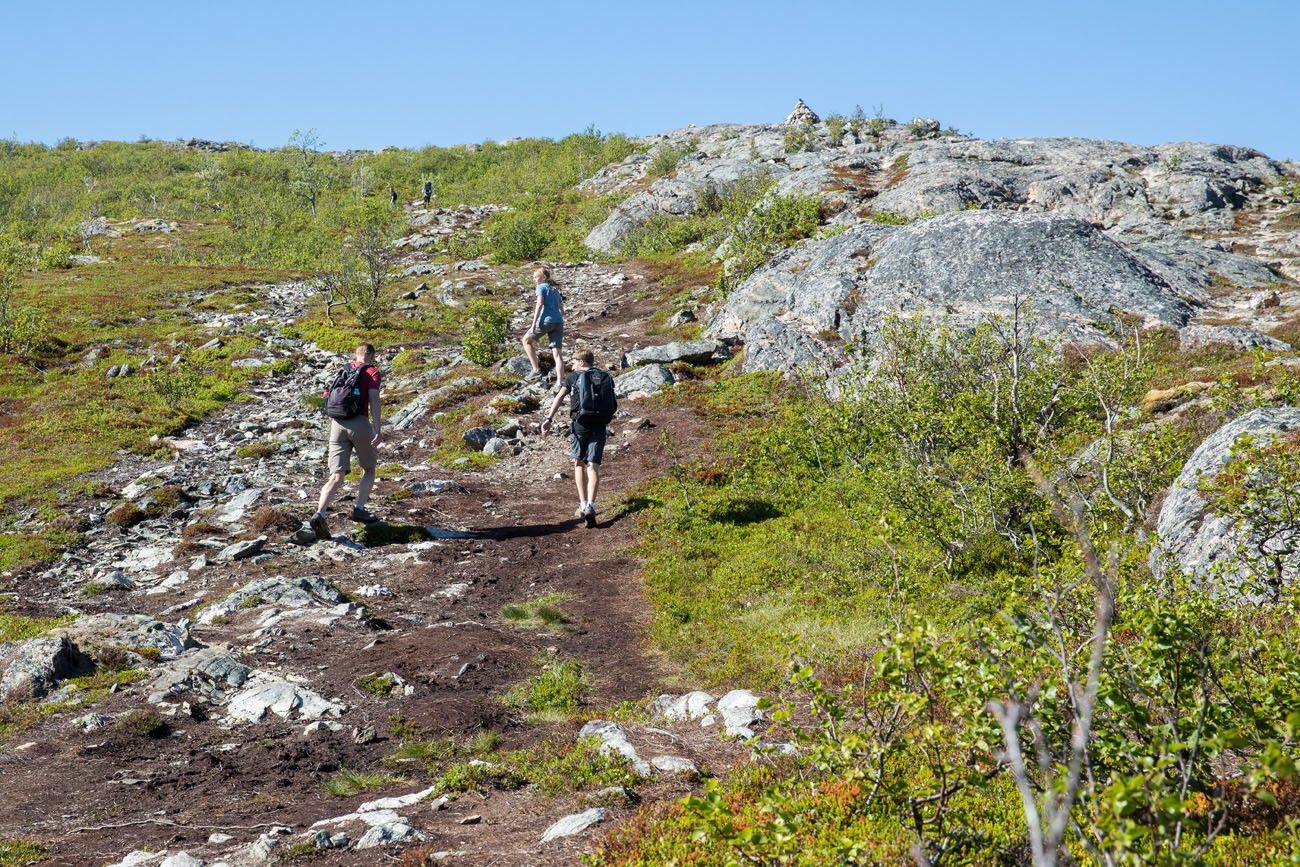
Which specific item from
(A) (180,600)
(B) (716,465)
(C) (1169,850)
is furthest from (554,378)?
(C) (1169,850)

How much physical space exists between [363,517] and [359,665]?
5.70 metres

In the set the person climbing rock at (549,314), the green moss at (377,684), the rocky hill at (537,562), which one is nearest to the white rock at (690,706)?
the rocky hill at (537,562)

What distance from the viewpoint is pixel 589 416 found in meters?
15.8

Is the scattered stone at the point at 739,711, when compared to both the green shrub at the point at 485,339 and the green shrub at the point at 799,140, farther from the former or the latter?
the green shrub at the point at 799,140

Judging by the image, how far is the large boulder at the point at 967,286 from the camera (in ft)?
77.6

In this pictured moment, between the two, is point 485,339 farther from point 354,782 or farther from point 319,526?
point 354,782

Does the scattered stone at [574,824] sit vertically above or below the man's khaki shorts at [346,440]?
below

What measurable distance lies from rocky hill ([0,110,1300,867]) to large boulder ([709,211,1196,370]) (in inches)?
4.3

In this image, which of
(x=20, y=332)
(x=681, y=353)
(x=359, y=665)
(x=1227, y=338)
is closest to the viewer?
(x=359, y=665)

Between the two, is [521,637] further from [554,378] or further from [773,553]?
[554,378]

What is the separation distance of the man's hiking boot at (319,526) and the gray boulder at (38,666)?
16.9 feet

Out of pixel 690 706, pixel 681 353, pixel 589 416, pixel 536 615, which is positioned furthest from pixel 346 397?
pixel 681 353

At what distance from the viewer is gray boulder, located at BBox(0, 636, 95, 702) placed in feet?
31.1

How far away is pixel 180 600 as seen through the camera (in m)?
13.2
